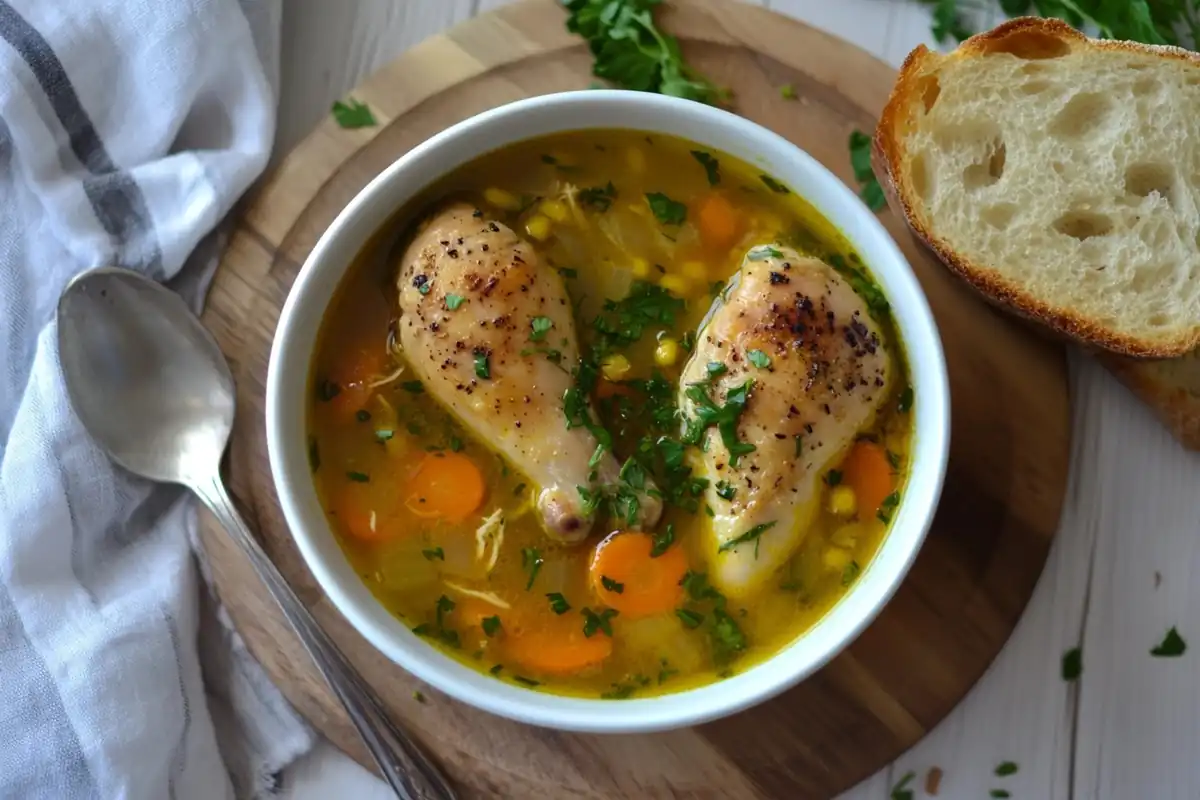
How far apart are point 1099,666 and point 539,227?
156 centimetres

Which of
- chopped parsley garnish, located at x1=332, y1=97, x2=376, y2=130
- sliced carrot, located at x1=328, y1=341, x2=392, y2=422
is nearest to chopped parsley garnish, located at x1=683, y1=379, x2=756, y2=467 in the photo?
sliced carrot, located at x1=328, y1=341, x2=392, y2=422

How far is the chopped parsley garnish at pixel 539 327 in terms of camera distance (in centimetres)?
207

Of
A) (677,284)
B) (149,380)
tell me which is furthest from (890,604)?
(149,380)

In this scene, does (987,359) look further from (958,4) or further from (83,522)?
(83,522)

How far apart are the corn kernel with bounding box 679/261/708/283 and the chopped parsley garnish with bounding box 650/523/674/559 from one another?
20.3 inches

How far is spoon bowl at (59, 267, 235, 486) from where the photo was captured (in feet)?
7.53

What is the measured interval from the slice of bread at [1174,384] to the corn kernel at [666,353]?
974 mm

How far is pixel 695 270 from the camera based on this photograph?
7.14 feet

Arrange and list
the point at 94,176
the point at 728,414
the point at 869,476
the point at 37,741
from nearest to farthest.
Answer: the point at 728,414
the point at 869,476
the point at 37,741
the point at 94,176

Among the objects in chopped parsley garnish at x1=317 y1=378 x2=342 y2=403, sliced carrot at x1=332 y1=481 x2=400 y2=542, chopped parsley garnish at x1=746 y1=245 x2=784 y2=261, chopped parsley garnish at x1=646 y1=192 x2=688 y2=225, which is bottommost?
sliced carrot at x1=332 y1=481 x2=400 y2=542

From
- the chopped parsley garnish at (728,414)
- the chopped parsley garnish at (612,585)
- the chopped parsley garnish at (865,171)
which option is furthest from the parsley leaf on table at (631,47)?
the chopped parsley garnish at (612,585)

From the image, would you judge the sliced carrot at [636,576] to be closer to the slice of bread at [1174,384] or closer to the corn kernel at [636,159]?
the corn kernel at [636,159]

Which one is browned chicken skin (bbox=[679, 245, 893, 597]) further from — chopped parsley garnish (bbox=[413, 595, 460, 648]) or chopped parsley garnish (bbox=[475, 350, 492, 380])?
chopped parsley garnish (bbox=[413, 595, 460, 648])

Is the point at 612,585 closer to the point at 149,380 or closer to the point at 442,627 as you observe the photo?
the point at 442,627
